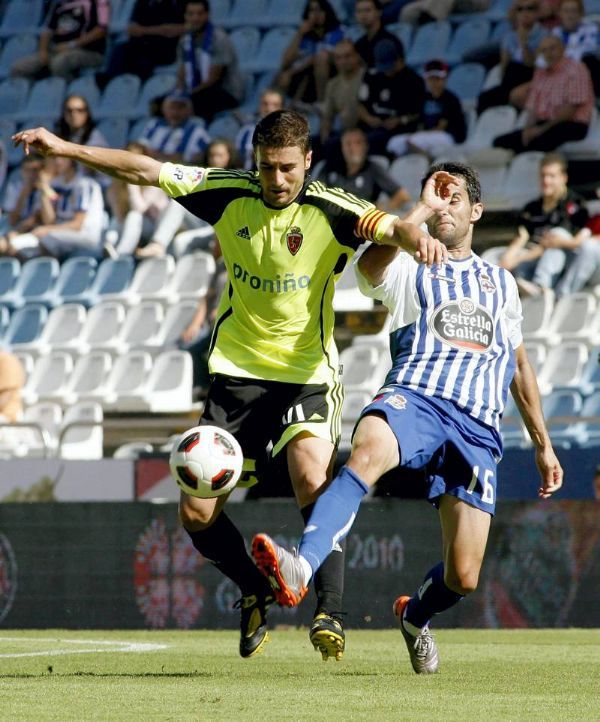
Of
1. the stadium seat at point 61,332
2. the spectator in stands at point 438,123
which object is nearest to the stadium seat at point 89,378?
the stadium seat at point 61,332

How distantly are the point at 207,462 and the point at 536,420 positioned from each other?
1.54 meters

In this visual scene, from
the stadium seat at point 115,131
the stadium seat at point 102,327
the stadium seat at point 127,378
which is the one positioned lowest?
the stadium seat at point 127,378

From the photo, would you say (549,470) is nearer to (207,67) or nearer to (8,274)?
(207,67)

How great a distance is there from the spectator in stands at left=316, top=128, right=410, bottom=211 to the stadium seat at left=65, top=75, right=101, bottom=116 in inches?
218

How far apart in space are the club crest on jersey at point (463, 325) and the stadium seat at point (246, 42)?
499 inches

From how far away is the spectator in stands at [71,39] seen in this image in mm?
19875

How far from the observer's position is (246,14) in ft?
63.1

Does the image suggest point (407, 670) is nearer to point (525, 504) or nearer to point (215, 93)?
point (525, 504)

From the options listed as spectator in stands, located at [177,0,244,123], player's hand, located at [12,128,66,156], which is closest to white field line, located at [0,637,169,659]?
player's hand, located at [12,128,66,156]

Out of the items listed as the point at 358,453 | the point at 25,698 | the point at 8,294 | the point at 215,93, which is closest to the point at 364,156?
the point at 215,93

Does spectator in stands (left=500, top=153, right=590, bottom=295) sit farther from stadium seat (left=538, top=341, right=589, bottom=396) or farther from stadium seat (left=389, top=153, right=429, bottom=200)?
stadium seat (left=389, top=153, right=429, bottom=200)

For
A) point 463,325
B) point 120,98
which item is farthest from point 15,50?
point 463,325

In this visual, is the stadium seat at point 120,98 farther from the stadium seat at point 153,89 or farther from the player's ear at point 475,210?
the player's ear at point 475,210

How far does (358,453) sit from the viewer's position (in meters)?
5.89
